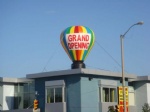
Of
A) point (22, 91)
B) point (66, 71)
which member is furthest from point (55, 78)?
point (22, 91)

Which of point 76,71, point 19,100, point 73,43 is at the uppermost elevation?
point 73,43

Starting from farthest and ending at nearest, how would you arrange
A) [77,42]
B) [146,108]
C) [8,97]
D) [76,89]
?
1. [8,97]
2. [146,108]
3. [77,42]
4. [76,89]

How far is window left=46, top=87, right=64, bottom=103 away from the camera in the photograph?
47838 mm

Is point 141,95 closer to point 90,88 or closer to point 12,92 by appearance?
point 90,88

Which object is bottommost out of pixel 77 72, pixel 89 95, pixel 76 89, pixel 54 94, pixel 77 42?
pixel 89 95

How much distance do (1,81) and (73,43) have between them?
48.3 feet

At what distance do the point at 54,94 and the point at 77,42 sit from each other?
7.28 meters

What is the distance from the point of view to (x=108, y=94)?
49781mm

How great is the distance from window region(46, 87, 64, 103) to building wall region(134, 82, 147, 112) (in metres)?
13.4

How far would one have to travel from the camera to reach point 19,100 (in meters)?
56.8

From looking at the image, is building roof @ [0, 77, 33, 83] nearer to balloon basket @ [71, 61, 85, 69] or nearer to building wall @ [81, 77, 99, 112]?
balloon basket @ [71, 61, 85, 69]

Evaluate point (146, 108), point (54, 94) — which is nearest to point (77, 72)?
point (54, 94)

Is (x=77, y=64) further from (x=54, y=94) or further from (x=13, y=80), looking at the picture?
(x=13, y=80)

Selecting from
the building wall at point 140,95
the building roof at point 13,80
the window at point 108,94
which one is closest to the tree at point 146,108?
the building wall at point 140,95
